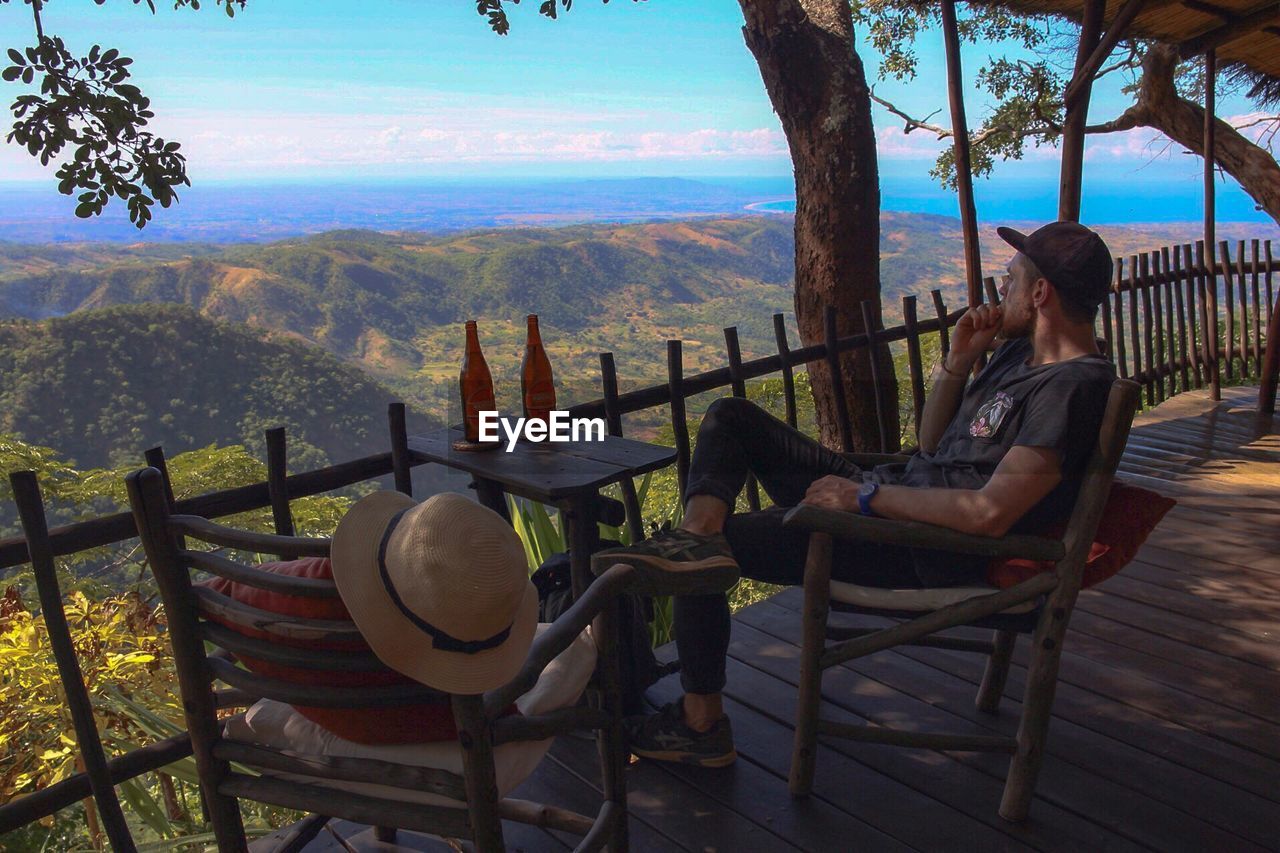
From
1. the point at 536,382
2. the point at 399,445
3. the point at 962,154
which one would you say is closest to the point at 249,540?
the point at 399,445

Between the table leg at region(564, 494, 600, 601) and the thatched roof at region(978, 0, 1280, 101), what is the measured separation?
448 cm

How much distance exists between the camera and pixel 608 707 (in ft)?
5.14

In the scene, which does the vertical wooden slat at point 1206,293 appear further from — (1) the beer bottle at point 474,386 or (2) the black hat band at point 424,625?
(2) the black hat band at point 424,625

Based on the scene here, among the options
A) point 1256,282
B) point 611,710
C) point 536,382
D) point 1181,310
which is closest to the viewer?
point 611,710

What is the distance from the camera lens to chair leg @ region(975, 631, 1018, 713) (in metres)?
2.21

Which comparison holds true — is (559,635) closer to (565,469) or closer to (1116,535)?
(565,469)

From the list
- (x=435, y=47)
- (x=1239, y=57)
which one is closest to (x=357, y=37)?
(x=435, y=47)

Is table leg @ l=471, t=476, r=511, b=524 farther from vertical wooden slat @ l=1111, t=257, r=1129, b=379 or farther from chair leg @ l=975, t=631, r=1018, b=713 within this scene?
vertical wooden slat @ l=1111, t=257, r=1129, b=379

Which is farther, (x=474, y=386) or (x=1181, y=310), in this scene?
(x=1181, y=310)

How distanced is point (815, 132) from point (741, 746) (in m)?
3.55

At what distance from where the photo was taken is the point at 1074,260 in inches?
76.6

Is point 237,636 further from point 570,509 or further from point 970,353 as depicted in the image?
point 970,353

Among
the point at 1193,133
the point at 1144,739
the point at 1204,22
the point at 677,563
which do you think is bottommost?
the point at 1144,739

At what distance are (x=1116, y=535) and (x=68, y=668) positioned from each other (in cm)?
203
